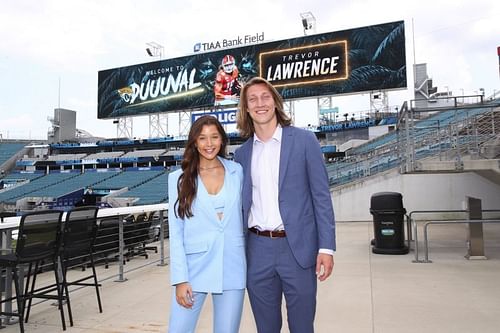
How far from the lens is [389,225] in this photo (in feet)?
22.3

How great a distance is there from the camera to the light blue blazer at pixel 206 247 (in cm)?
194

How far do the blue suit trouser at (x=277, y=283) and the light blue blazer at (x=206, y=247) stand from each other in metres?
0.09

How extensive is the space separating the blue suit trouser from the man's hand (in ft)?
0.19

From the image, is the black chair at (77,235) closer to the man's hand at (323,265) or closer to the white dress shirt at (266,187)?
the white dress shirt at (266,187)

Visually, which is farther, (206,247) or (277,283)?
(277,283)

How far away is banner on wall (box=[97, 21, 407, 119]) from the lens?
2534cm

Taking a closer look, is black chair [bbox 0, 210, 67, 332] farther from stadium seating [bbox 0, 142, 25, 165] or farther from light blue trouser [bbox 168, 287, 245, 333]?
stadium seating [bbox 0, 142, 25, 165]

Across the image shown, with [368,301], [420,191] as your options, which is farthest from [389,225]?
[420,191]

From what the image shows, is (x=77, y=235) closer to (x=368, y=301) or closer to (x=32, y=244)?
(x=32, y=244)

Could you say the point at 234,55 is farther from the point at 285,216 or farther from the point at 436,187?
the point at 285,216

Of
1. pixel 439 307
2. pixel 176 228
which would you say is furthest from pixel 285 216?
pixel 439 307

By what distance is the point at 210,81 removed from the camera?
102 feet

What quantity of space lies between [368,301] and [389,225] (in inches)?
118

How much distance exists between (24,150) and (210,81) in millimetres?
26608
